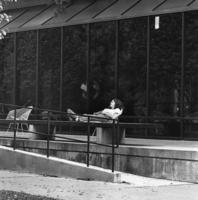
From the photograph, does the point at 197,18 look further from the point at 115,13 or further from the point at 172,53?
the point at 115,13

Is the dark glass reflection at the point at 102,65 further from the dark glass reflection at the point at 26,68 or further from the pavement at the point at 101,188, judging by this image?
the pavement at the point at 101,188

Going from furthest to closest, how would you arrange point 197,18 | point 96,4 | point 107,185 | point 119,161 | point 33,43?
point 33,43
point 96,4
point 197,18
point 119,161
point 107,185

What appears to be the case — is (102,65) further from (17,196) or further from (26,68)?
(17,196)

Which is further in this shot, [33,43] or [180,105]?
[33,43]

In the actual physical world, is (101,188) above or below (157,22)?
below

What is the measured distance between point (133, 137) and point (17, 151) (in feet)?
13.0

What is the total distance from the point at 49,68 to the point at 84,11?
217 centimetres

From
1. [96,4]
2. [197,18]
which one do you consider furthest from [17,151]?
[96,4]

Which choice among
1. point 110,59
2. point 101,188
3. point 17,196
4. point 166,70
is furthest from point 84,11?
point 17,196

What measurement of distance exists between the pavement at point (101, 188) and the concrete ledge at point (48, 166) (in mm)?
228

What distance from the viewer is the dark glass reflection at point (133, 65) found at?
14.5 m

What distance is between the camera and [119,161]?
38.6ft

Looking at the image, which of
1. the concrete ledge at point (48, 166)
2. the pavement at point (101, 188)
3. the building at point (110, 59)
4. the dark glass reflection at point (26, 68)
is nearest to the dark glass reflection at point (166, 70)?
the building at point (110, 59)

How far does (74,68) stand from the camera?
16.6 metres
